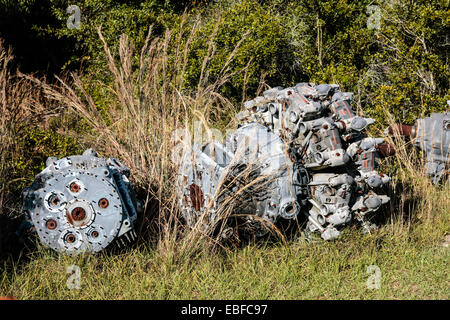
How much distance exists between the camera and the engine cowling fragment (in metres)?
3.53

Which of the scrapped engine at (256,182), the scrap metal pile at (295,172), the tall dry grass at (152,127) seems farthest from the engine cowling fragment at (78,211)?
the scrap metal pile at (295,172)

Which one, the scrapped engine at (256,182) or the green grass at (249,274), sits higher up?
the scrapped engine at (256,182)

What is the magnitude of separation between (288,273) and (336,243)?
0.60m

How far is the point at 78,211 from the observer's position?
3531 mm

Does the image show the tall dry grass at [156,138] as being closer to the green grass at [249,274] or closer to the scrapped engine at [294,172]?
the scrapped engine at [294,172]

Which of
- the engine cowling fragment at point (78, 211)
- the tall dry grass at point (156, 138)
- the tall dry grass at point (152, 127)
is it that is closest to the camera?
the engine cowling fragment at point (78, 211)

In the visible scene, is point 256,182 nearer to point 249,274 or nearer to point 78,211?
point 249,274

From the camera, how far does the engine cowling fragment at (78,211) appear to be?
3525mm

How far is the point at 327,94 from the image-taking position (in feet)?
14.2

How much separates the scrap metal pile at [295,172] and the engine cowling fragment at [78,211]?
0.56 m

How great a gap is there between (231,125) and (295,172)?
1.72 m

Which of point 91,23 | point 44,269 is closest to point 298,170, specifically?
point 44,269

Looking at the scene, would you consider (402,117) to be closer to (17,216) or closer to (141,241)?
(141,241)

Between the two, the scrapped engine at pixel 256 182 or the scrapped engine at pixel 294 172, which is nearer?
the scrapped engine at pixel 256 182
